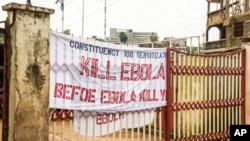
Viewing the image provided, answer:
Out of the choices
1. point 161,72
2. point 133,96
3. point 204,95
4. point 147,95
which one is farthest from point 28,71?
point 204,95

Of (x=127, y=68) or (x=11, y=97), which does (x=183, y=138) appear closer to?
(x=127, y=68)

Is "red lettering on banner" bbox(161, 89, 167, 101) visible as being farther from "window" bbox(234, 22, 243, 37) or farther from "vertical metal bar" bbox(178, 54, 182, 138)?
"window" bbox(234, 22, 243, 37)

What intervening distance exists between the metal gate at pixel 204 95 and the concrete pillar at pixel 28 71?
2.35m

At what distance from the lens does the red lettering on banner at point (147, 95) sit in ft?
18.9

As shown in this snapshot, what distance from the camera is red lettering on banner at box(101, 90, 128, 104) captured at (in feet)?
17.1

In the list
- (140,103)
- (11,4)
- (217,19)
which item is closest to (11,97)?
(11,4)

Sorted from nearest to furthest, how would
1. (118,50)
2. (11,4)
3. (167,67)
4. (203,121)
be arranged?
(11,4) < (118,50) < (167,67) < (203,121)

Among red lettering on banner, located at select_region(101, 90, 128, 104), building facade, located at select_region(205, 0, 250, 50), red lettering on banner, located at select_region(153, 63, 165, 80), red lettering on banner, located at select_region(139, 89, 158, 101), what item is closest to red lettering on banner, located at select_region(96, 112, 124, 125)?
red lettering on banner, located at select_region(101, 90, 128, 104)

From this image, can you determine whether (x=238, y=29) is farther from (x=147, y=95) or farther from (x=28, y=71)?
(x=28, y=71)

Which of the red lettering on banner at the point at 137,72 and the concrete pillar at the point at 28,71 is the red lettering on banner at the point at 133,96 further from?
the concrete pillar at the point at 28,71

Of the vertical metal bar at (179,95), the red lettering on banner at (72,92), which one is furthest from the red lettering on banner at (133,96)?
the vertical metal bar at (179,95)

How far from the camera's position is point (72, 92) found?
15.9 ft

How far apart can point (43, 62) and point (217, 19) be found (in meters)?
16.9

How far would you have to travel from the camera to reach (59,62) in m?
4.71
